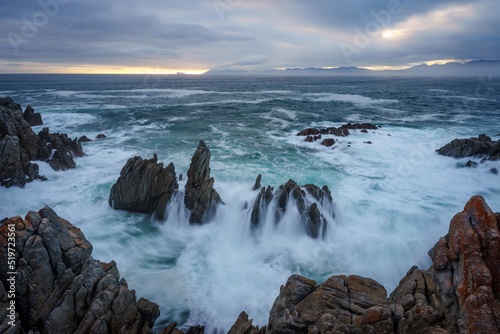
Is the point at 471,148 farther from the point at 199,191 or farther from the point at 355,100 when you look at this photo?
the point at 355,100

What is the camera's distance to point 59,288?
27.9 feet

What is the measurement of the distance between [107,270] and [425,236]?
16.6 meters

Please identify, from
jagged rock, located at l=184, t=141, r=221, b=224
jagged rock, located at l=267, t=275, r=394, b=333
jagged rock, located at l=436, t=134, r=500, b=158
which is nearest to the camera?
jagged rock, located at l=267, t=275, r=394, b=333

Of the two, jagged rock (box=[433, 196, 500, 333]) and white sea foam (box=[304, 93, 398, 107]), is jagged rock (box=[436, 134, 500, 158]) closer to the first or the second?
jagged rock (box=[433, 196, 500, 333])

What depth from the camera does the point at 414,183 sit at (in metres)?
22.3

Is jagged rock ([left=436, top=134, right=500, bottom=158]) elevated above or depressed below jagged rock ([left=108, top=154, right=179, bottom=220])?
above

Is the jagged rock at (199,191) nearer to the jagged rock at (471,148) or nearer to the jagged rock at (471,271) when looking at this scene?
the jagged rock at (471,271)

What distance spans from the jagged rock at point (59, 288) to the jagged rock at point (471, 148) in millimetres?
30669

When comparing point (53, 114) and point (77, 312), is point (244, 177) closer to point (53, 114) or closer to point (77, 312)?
point (77, 312)

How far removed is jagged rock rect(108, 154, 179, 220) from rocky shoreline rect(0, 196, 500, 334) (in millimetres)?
7302

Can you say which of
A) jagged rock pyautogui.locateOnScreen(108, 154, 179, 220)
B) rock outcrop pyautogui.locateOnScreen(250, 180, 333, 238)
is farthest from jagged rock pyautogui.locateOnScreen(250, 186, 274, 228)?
jagged rock pyautogui.locateOnScreen(108, 154, 179, 220)

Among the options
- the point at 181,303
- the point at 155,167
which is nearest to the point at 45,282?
the point at 181,303

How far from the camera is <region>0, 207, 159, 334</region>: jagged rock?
7949 millimetres

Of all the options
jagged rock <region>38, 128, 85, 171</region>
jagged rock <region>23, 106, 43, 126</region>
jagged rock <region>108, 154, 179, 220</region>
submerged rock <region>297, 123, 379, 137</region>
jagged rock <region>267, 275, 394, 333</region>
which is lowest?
jagged rock <region>267, 275, 394, 333</region>
